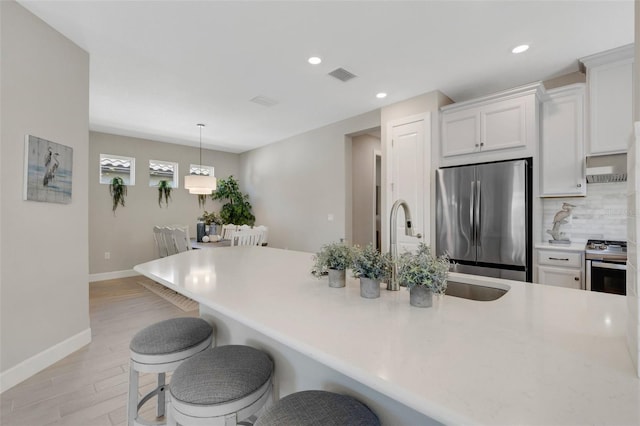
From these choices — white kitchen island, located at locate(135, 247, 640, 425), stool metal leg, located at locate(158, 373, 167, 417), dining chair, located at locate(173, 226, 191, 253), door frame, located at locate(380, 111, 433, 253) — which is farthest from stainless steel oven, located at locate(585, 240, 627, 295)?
dining chair, located at locate(173, 226, 191, 253)

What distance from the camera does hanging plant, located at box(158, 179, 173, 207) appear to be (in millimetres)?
5957

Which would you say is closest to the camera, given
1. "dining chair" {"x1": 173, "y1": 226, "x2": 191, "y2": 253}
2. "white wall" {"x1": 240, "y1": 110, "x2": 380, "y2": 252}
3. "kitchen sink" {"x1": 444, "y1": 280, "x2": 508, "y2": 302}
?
"kitchen sink" {"x1": 444, "y1": 280, "x2": 508, "y2": 302}

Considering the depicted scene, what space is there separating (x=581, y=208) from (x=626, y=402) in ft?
10.8

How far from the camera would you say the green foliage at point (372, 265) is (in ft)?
3.56

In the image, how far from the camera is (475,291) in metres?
1.40

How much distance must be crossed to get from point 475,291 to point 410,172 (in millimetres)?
2471

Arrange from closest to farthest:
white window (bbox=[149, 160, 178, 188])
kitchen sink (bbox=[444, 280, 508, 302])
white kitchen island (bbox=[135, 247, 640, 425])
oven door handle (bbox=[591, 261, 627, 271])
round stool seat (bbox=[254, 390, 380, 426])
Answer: white kitchen island (bbox=[135, 247, 640, 425]) < round stool seat (bbox=[254, 390, 380, 426]) < kitchen sink (bbox=[444, 280, 508, 302]) < oven door handle (bbox=[591, 261, 627, 271]) < white window (bbox=[149, 160, 178, 188])

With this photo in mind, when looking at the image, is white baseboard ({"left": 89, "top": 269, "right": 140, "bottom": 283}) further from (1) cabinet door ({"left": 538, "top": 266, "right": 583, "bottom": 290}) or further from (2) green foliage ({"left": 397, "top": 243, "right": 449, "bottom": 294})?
(1) cabinet door ({"left": 538, "top": 266, "right": 583, "bottom": 290})

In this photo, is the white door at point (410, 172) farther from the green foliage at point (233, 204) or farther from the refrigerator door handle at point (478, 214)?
the green foliage at point (233, 204)

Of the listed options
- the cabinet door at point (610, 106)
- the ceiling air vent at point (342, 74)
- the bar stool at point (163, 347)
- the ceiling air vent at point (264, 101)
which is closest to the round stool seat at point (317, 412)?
the bar stool at point (163, 347)

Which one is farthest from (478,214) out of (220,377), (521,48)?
(220,377)

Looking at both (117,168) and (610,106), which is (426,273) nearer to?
(610,106)

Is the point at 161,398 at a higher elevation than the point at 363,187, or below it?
below

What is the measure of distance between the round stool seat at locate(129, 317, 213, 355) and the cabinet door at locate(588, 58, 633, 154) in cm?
355
